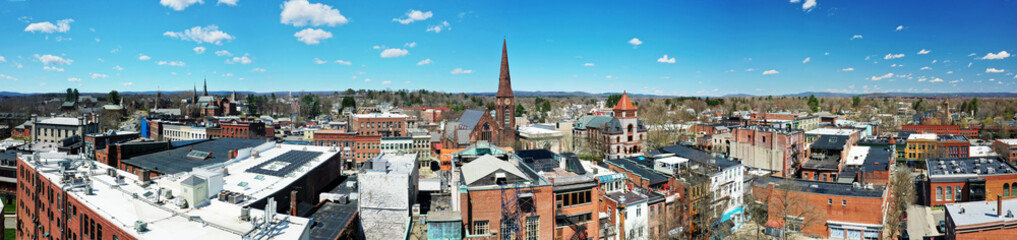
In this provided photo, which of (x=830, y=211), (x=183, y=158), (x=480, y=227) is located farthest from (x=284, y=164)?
(x=830, y=211)

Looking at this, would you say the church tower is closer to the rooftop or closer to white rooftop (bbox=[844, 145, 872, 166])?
white rooftop (bbox=[844, 145, 872, 166])

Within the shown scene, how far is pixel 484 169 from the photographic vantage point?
2703 cm

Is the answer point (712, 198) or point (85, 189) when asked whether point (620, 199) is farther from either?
point (85, 189)

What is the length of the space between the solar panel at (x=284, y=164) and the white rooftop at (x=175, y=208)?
534mm

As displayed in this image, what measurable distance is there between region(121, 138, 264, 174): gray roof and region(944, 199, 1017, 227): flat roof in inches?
1920

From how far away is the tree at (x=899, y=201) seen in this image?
39.1 meters

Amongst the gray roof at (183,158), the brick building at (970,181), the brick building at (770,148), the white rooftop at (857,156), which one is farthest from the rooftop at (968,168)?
the gray roof at (183,158)

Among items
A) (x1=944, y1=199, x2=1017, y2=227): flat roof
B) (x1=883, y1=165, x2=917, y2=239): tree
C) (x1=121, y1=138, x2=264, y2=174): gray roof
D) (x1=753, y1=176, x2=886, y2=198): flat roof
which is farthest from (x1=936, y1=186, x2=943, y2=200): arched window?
(x1=121, y1=138, x2=264, y2=174): gray roof

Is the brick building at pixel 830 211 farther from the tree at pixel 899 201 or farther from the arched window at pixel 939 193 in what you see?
the arched window at pixel 939 193

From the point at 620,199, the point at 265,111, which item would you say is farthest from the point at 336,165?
the point at 265,111

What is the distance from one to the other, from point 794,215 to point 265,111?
15322 cm

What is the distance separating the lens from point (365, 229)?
2470cm

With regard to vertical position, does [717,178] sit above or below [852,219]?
above

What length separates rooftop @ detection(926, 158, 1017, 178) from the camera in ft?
147
